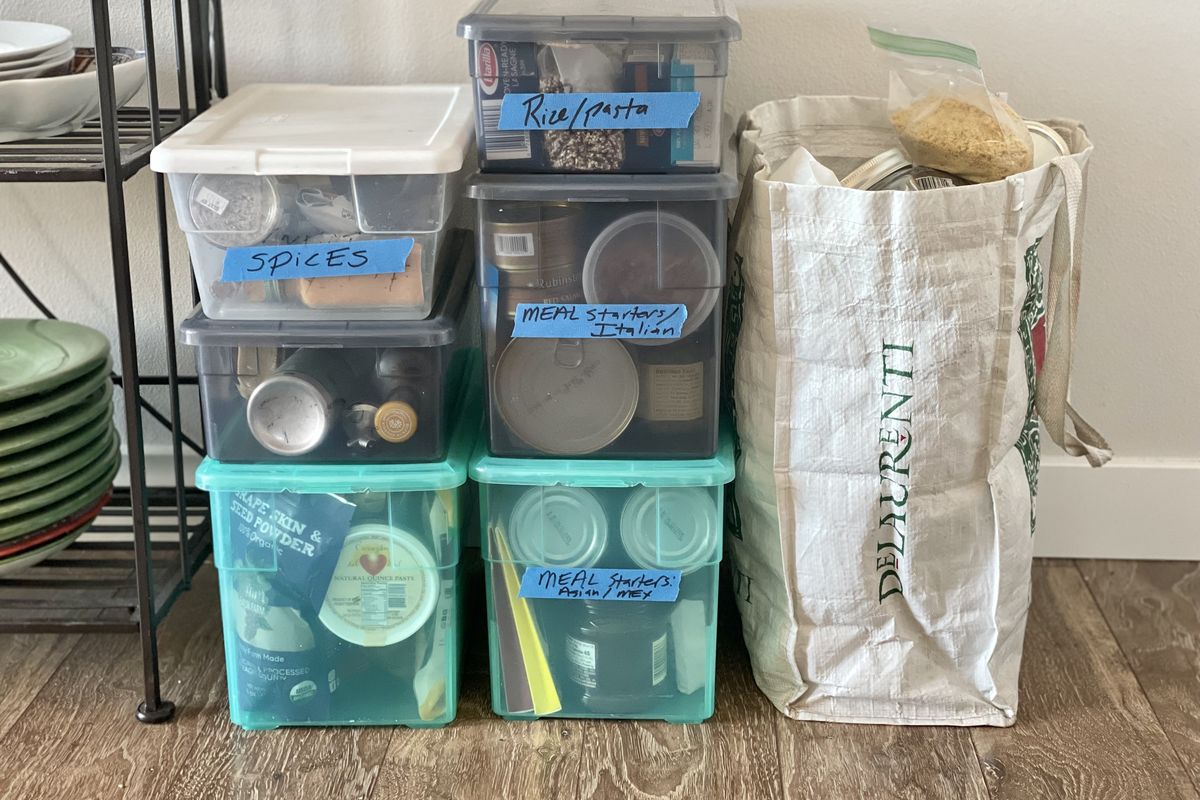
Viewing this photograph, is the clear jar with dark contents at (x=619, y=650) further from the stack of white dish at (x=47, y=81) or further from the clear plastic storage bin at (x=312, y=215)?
the stack of white dish at (x=47, y=81)

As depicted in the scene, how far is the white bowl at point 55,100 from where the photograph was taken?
107cm

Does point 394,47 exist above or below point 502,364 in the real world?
above

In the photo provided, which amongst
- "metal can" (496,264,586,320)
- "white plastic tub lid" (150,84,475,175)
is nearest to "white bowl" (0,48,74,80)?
"white plastic tub lid" (150,84,475,175)

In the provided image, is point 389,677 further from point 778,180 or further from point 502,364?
point 778,180

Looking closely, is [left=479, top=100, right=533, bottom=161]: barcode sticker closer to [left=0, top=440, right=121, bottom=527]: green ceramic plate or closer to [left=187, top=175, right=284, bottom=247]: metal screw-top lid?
[left=187, top=175, right=284, bottom=247]: metal screw-top lid

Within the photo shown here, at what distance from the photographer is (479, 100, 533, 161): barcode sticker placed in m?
1.05

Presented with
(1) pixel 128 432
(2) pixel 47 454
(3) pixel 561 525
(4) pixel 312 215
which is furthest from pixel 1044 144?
(2) pixel 47 454

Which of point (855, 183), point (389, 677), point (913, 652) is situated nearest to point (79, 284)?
point (389, 677)

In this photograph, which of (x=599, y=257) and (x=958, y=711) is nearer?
(x=599, y=257)

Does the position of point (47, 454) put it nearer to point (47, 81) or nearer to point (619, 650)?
point (47, 81)

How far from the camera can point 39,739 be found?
1191mm

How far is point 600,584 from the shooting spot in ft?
3.83

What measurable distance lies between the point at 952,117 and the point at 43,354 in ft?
3.10

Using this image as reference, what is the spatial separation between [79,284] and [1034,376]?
109cm
